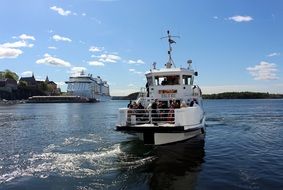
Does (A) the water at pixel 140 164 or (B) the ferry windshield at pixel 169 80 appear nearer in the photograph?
(A) the water at pixel 140 164

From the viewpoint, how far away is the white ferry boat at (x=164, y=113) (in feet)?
71.7

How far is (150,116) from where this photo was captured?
22.6m

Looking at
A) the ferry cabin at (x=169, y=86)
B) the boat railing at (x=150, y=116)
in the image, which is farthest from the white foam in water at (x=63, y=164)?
the ferry cabin at (x=169, y=86)

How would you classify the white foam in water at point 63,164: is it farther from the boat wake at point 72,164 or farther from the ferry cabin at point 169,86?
the ferry cabin at point 169,86

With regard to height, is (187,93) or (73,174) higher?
(187,93)

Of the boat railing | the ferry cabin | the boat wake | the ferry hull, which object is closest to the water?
the boat wake

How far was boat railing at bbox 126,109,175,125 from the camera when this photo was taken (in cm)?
2247

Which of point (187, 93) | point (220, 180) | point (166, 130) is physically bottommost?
point (220, 180)

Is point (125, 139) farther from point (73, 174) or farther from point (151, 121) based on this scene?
point (73, 174)

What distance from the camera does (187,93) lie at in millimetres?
28078

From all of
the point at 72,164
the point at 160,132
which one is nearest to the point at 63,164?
the point at 72,164

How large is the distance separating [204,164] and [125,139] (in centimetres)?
1077

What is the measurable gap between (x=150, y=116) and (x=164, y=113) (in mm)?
1006

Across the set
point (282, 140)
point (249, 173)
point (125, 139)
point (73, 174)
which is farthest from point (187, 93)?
point (73, 174)
